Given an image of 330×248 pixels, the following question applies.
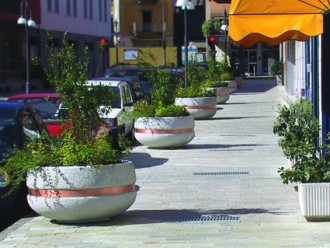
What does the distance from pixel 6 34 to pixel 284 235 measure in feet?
152

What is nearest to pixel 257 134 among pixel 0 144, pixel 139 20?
pixel 0 144

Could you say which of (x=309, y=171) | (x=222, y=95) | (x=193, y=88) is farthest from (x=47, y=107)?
(x=222, y=95)

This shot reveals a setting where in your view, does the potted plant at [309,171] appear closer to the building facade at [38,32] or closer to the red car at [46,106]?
the red car at [46,106]

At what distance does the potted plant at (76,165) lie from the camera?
321 inches

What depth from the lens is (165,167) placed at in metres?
13.9

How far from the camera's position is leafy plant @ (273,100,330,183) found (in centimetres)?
823

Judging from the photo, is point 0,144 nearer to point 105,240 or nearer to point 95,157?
point 95,157

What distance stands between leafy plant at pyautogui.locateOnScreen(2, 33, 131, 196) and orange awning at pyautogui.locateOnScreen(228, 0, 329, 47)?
1.72 meters

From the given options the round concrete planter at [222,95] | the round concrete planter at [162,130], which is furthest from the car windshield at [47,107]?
Result: the round concrete planter at [222,95]

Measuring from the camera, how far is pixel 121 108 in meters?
17.5

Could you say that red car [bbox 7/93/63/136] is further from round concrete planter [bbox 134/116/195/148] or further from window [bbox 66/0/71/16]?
window [bbox 66/0/71/16]

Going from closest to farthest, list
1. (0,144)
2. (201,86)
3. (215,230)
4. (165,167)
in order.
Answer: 1. (215,230)
2. (0,144)
3. (165,167)
4. (201,86)

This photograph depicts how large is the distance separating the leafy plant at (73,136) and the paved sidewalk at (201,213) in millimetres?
725

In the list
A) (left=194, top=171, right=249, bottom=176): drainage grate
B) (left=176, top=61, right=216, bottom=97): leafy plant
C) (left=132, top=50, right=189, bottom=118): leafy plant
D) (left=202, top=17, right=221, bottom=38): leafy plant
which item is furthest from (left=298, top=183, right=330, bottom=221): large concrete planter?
(left=202, top=17, right=221, bottom=38): leafy plant
